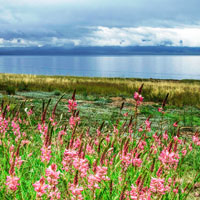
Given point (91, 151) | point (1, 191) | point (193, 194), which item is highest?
point (91, 151)

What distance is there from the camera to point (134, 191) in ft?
5.81

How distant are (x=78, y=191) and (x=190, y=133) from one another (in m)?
6.63

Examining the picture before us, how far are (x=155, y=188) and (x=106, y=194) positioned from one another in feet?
2.89

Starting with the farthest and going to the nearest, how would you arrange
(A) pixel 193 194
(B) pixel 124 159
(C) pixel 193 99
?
(C) pixel 193 99 → (A) pixel 193 194 → (B) pixel 124 159

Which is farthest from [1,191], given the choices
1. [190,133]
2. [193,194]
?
[190,133]

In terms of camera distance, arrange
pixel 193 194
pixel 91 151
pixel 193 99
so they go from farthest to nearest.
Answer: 1. pixel 193 99
2. pixel 193 194
3. pixel 91 151

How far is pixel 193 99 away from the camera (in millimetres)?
17047

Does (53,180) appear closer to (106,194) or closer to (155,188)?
(155,188)

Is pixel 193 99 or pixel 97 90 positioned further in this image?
pixel 97 90

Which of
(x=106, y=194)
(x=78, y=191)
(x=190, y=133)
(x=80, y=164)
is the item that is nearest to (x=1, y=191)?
(x=106, y=194)

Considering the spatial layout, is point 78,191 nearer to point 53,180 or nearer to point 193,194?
point 53,180

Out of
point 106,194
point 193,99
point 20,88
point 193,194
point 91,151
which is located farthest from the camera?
point 20,88

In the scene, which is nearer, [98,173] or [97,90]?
[98,173]

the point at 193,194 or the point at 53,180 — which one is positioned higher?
the point at 53,180
